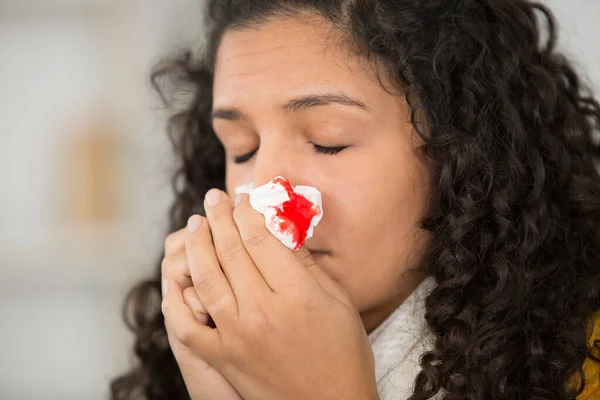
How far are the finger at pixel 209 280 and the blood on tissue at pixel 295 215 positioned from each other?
12cm

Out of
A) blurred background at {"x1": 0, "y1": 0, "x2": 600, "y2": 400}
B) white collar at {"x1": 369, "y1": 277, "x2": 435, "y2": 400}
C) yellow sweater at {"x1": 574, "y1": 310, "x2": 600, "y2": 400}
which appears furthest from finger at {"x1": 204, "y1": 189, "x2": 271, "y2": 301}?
blurred background at {"x1": 0, "y1": 0, "x2": 600, "y2": 400}

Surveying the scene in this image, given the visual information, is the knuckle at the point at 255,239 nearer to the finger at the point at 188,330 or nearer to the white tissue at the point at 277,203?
the white tissue at the point at 277,203

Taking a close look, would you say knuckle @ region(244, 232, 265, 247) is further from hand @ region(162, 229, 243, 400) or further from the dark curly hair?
the dark curly hair

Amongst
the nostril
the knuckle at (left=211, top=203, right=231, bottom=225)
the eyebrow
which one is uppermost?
the eyebrow

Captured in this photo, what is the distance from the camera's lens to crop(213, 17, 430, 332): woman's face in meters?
1.08

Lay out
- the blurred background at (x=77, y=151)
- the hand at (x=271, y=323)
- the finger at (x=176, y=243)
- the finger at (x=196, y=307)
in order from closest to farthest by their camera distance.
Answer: the hand at (x=271, y=323) → the finger at (x=196, y=307) → the finger at (x=176, y=243) → the blurred background at (x=77, y=151)

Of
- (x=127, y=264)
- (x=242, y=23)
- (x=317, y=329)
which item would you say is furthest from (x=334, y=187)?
(x=127, y=264)

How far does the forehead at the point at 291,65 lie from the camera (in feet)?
3.59

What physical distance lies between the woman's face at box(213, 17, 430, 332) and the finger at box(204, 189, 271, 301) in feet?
Answer: 0.26

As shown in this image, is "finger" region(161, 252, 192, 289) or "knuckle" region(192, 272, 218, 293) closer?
"knuckle" region(192, 272, 218, 293)

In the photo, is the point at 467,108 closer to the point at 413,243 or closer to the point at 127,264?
the point at 413,243

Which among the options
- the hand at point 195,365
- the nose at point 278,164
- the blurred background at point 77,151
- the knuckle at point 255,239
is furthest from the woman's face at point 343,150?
the blurred background at point 77,151

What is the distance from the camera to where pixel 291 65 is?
111cm

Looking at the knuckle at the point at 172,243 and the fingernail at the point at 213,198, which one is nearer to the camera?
the fingernail at the point at 213,198
